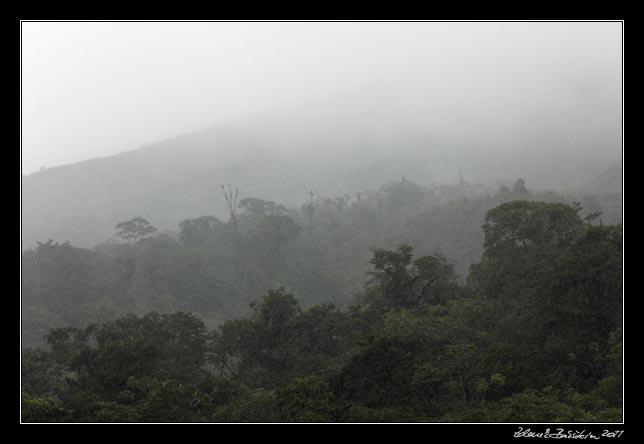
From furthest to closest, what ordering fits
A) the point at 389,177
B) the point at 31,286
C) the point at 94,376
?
the point at 389,177 → the point at 31,286 → the point at 94,376

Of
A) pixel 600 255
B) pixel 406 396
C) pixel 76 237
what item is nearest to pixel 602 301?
pixel 600 255

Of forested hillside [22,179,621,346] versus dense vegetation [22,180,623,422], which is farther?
forested hillside [22,179,621,346]

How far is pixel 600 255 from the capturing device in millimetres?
21547

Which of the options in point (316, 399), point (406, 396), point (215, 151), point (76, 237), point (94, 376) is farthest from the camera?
point (215, 151)

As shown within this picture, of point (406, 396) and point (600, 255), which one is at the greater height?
point (600, 255)

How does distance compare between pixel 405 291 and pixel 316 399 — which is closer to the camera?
pixel 316 399

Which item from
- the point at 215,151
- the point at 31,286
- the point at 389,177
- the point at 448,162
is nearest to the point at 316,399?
the point at 31,286

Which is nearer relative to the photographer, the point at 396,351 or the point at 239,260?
the point at 396,351

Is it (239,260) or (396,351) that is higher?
Answer: (239,260)

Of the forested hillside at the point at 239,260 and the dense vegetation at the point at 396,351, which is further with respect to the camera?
the forested hillside at the point at 239,260

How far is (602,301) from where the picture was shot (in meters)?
21.0

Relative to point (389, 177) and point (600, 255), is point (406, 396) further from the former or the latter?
point (389, 177)

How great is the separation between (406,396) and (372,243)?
45111mm

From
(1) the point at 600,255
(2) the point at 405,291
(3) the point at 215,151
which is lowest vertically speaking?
(2) the point at 405,291
